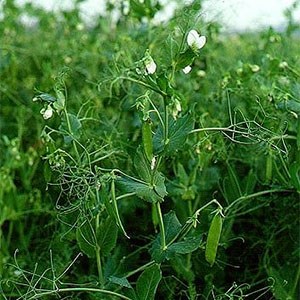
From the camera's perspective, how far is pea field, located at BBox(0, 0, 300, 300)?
0.78m

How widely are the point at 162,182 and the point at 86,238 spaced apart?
0.45 ft

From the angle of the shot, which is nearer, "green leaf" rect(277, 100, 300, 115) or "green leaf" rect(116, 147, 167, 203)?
"green leaf" rect(116, 147, 167, 203)

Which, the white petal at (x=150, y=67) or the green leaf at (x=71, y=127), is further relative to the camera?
the green leaf at (x=71, y=127)

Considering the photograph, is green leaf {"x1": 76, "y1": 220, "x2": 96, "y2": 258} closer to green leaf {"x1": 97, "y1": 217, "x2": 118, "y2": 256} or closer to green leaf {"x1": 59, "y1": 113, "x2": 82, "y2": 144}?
green leaf {"x1": 97, "y1": 217, "x2": 118, "y2": 256}

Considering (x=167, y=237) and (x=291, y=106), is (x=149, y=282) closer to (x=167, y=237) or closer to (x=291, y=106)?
(x=167, y=237)

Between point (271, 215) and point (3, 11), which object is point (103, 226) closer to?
point (271, 215)

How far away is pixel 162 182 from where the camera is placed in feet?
2.55

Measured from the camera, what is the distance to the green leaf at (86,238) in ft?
2.74

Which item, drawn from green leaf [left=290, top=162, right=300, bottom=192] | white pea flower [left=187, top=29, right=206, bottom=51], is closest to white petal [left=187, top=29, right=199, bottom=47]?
white pea flower [left=187, top=29, right=206, bottom=51]

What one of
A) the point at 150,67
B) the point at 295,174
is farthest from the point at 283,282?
the point at 150,67

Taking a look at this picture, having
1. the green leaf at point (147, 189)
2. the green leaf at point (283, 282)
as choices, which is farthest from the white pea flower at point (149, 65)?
the green leaf at point (283, 282)

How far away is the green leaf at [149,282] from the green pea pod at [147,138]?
133 millimetres

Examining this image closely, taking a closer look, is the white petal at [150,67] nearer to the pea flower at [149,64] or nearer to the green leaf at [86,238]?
the pea flower at [149,64]

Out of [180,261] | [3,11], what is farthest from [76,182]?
[3,11]
